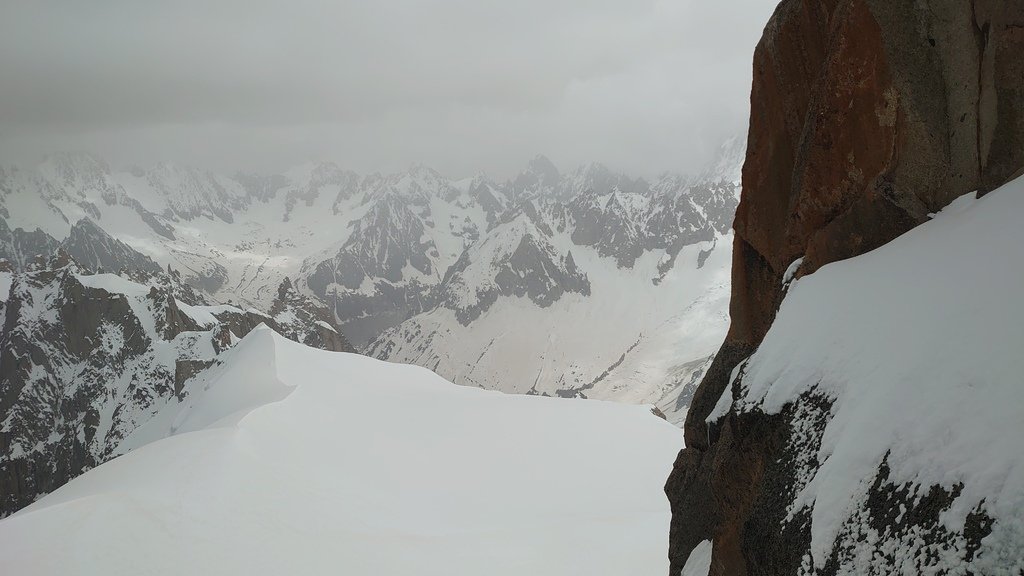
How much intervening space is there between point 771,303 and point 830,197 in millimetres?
2954

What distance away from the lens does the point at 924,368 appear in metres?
6.21

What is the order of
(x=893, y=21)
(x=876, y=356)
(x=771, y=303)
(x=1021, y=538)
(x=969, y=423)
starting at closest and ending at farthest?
(x=1021, y=538) < (x=969, y=423) < (x=876, y=356) < (x=893, y=21) < (x=771, y=303)

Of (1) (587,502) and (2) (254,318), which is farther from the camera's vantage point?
(2) (254,318)

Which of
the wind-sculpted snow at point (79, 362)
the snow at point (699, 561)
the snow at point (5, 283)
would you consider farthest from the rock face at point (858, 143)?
the snow at point (5, 283)

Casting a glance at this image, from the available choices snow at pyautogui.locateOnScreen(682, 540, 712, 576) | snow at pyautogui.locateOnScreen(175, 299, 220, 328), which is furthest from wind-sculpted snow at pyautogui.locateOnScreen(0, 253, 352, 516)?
snow at pyautogui.locateOnScreen(682, 540, 712, 576)

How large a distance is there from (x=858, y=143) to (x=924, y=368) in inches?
191

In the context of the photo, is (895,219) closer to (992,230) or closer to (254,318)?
(992,230)

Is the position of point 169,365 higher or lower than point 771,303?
higher

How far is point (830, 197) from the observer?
33.3ft

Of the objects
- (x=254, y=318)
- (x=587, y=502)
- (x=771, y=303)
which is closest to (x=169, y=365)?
(x=254, y=318)

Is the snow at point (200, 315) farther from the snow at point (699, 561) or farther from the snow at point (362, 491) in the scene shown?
the snow at point (699, 561)

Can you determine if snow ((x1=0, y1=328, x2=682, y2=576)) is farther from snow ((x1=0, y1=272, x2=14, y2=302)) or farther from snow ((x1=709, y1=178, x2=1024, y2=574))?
snow ((x1=0, y1=272, x2=14, y2=302))

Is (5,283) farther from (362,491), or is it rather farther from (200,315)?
(362,491)

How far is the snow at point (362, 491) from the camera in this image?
14.1 metres
